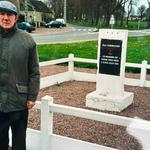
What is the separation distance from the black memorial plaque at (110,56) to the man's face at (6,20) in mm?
4732

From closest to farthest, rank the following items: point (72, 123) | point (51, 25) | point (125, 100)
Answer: point (72, 123) → point (125, 100) → point (51, 25)

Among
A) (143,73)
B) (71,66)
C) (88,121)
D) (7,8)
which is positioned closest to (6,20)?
(7,8)

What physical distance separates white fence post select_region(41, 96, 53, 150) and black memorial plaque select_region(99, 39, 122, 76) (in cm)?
377

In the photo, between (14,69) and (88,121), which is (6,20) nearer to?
(14,69)

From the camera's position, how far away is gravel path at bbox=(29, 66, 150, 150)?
6.45 metres

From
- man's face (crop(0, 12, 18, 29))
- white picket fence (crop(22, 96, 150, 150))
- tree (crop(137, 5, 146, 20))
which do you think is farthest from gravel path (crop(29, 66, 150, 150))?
tree (crop(137, 5, 146, 20))

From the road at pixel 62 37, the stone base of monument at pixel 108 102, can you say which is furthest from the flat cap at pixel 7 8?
the road at pixel 62 37

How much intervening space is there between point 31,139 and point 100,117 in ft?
4.03

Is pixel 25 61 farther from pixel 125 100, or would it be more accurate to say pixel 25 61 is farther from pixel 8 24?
pixel 125 100

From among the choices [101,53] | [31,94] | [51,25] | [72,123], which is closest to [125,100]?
[101,53]

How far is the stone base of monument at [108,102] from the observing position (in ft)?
28.0

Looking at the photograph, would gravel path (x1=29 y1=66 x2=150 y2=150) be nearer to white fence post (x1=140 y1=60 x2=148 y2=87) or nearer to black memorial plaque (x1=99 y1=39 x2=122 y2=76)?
white fence post (x1=140 y1=60 x2=148 y2=87)

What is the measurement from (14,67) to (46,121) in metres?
1.20

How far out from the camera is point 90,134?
6809 mm
